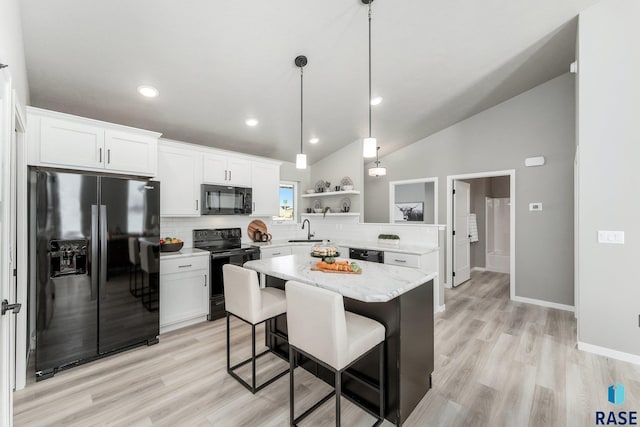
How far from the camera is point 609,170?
266 cm

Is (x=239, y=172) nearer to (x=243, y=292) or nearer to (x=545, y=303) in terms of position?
(x=243, y=292)

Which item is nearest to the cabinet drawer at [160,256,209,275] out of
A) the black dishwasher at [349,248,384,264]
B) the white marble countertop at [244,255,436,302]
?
the white marble countertop at [244,255,436,302]

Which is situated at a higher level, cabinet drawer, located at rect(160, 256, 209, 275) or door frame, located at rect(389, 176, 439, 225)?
door frame, located at rect(389, 176, 439, 225)

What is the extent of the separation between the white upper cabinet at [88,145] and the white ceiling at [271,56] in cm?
35

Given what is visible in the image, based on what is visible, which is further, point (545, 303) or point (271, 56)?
point (545, 303)

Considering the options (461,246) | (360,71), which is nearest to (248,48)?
(360,71)

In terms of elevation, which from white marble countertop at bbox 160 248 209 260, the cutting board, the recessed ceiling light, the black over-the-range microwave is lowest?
white marble countertop at bbox 160 248 209 260

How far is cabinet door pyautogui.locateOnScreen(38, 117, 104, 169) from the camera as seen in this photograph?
243cm

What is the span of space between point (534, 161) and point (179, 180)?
5.02 meters

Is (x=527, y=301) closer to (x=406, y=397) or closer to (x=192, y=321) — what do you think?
(x=406, y=397)

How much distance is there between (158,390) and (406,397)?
6.08 ft

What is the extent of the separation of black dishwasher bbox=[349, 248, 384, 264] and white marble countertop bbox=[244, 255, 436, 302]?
1.41 meters

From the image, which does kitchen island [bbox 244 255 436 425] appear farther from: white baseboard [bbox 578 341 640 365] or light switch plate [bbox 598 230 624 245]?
light switch plate [bbox 598 230 624 245]

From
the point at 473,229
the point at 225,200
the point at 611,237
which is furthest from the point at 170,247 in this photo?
the point at 473,229
